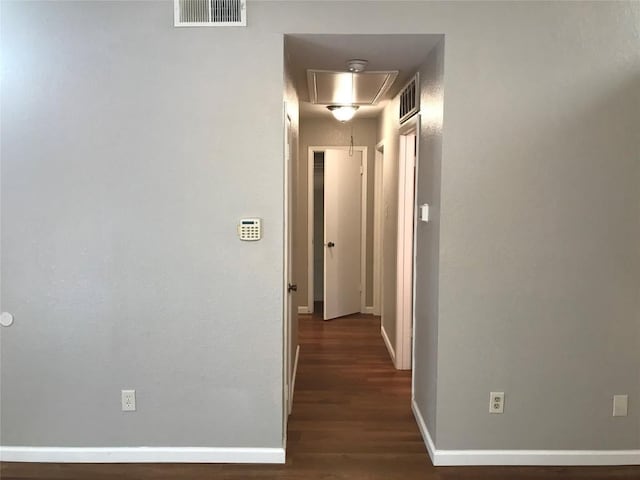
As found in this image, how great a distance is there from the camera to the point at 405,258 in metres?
4.16

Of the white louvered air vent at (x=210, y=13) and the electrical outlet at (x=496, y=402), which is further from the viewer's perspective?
the electrical outlet at (x=496, y=402)

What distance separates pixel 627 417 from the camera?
271 centimetres

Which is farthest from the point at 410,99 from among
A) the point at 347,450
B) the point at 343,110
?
the point at 347,450

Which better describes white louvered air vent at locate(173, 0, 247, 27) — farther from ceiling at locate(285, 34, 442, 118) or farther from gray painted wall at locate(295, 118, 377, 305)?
gray painted wall at locate(295, 118, 377, 305)

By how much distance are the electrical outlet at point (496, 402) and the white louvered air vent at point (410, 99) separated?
1883 mm

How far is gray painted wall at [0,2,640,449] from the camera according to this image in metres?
2.53

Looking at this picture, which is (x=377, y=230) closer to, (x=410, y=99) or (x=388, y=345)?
(x=388, y=345)

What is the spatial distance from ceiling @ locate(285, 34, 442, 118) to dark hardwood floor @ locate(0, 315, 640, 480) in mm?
2347

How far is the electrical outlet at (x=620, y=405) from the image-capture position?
2.70 metres

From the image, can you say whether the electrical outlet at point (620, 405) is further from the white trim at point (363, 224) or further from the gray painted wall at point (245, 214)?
the white trim at point (363, 224)

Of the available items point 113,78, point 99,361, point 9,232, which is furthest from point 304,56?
point 99,361

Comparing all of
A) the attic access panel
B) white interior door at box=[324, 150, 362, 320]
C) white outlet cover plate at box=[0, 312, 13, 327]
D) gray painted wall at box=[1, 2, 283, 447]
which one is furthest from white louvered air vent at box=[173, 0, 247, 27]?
white interior door at box=[324, 150, 362, 320]

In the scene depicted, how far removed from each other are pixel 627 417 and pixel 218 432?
2.32 metres

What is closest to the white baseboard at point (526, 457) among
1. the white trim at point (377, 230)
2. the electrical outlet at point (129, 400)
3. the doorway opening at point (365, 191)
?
the doorway opening at point (365, 191)
